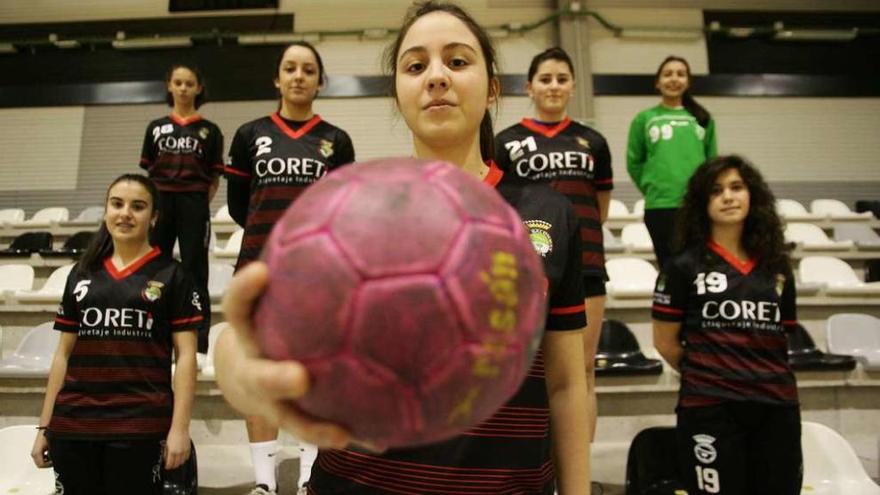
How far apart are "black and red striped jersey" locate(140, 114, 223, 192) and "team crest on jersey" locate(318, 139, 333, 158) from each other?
119 centimetres

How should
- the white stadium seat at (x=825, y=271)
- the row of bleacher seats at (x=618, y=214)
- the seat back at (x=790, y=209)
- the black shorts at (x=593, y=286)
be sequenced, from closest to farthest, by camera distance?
the black shorts at (x=593, y=286), the white stadium seat at (x=825, y=271), the row of bleacher seats at (x=618, y=214), the seat back at (x=790, y=209)

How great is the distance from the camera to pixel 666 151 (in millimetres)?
3701

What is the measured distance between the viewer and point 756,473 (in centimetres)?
211

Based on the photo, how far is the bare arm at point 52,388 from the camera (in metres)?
2.30

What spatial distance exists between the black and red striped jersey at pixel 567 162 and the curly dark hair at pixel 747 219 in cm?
36

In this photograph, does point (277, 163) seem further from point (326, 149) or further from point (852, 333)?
point (852, 333)

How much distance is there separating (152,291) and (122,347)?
0.76 feet

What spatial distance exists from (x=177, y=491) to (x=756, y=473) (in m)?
2.14

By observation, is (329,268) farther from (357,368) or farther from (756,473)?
(756,473)

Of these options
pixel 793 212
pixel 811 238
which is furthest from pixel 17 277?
pixel 793 212

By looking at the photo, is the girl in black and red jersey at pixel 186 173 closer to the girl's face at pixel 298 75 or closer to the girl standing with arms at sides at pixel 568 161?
the girl's face at pixel 298 75

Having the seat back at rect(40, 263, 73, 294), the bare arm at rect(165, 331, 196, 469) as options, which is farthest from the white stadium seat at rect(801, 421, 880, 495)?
the seat back at rect(40, 263, 73, 294)

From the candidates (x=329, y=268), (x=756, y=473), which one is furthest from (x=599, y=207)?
(x=329, y=268)

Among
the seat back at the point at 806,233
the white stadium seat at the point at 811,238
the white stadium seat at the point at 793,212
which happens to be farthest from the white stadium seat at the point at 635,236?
the white stadium seat at the point at 793,212
